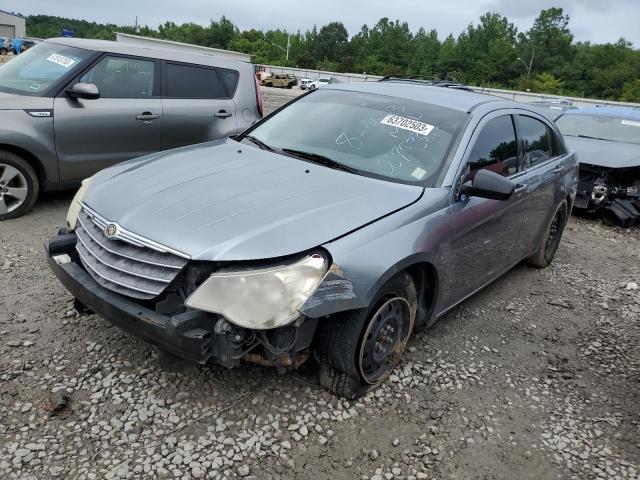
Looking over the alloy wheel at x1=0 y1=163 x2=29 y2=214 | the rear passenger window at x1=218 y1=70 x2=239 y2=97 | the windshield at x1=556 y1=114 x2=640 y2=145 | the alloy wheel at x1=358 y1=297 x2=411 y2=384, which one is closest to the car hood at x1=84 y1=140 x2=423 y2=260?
the alloy wheel at x1=358 y1=297 x2=411 y2=384

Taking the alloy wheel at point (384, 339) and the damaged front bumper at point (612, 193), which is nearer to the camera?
the alloy wheel at point (384, 339)

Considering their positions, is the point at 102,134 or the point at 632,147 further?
the point at 632,147

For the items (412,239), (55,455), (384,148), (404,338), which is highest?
(384,148)

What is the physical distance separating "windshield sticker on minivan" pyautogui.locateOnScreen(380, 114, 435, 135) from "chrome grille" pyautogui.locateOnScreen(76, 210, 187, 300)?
6.06 feet

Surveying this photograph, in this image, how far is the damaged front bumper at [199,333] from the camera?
240 centimetres

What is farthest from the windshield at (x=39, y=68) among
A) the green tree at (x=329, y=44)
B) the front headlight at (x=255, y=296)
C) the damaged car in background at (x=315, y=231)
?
the green tree at (x=329, y=44)

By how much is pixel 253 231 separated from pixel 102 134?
11.9ft

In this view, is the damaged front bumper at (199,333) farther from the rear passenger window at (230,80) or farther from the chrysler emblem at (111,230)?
the rear passenger window at (230,80)

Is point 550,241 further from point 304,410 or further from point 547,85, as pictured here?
point 547,85

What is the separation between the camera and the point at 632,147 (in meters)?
7.94

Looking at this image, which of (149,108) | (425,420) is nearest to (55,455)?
(425,420)

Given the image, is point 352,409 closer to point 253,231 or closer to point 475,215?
point 253,231

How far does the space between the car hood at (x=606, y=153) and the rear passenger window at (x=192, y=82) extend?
16.1ft

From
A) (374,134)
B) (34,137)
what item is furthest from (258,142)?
(34,137)
